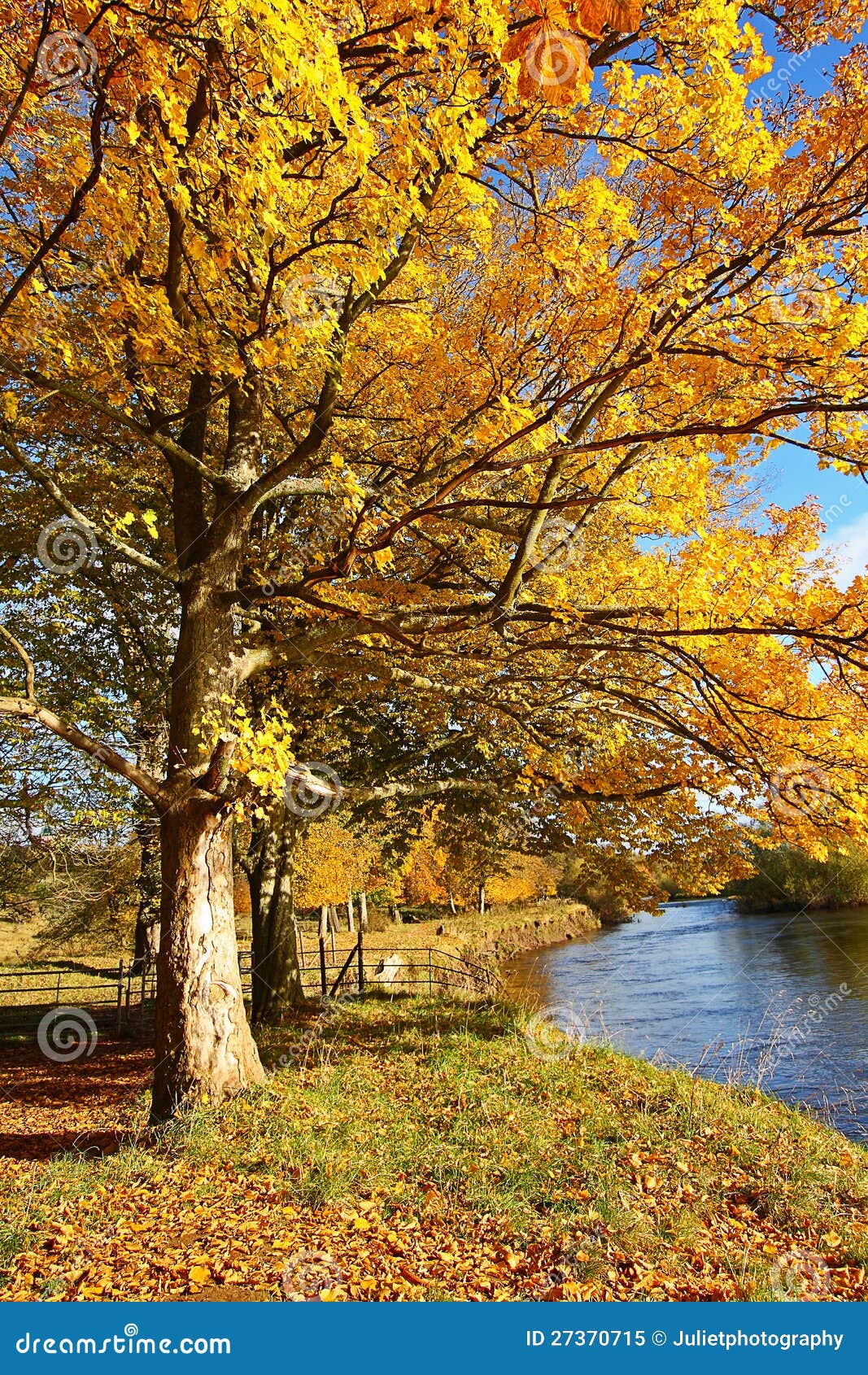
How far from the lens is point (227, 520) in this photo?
22.0 feet

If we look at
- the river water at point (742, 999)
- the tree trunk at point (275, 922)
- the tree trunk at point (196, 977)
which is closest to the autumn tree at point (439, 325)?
the tree trunk at point (196, 977)

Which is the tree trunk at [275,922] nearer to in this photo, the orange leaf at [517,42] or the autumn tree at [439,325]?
the autumn tree at [439,325]

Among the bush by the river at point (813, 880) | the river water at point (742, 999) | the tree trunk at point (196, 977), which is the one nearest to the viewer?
the tree trunk at point (196, 977)

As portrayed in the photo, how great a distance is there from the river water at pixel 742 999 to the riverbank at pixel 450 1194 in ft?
7.51

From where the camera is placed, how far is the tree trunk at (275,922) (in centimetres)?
1198

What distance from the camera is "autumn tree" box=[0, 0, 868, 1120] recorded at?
4.07 m

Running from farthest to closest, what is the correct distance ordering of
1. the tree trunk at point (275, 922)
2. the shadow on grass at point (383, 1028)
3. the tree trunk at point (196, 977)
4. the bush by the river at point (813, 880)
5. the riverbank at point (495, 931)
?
1. the riverbank at point (495, 931)
2. the bush by the river at point (813, 880)
3. the tree trunk at point (275, 922)
4. the shadow on grass at point (383, 1028)
5. the tree trunk at point (196, 977)

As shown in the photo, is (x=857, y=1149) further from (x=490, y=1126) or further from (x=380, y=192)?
(x=380, y=192)

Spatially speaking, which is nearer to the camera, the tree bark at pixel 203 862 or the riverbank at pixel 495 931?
the tree bark at pixel 203 862

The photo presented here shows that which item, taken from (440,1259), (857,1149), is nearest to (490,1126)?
(440,1259)

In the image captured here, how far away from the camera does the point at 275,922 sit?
12508mm

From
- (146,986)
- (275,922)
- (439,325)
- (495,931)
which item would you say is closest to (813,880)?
(495,931)

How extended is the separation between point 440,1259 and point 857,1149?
13.3 feet

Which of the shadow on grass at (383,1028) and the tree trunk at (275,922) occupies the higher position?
the tree trunk at (275,922)
